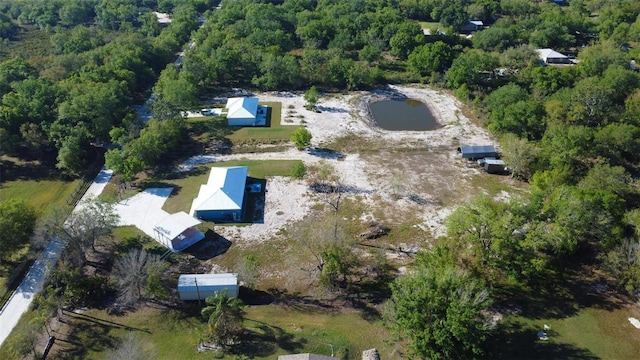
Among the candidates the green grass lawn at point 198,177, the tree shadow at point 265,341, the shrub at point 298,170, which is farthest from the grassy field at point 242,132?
the tree shadow at point 265,341

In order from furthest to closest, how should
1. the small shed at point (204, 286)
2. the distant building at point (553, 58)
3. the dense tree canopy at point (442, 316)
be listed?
the distant building at point (553, 58) < the small shed at point (204, 286) < the dense tree canopy at point (442, 316)

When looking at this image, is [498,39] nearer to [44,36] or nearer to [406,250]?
[406,250]

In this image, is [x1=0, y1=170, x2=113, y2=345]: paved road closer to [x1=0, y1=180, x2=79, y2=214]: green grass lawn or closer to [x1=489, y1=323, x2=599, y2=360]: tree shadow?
[x1=0, y1=180, x2=79, y2=214]: green grass lawn

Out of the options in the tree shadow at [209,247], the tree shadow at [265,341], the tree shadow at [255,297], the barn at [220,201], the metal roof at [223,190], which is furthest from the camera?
the metal roof at [223,190]

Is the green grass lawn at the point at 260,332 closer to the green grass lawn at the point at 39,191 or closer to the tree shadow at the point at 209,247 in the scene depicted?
the tree shadow at the point at 209,247

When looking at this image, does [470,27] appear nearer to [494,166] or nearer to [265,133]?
[494,166]

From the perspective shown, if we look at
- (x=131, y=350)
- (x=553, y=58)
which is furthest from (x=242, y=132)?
(x=553, y=58)
